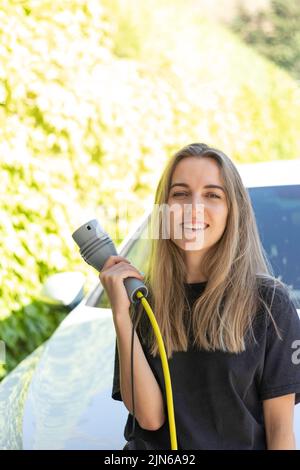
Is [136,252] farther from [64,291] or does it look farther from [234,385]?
[234,385]

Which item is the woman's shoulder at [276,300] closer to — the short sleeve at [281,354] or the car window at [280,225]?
the short sleeve at [281,354]

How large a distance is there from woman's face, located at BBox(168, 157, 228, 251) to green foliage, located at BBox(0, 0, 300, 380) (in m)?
2.67

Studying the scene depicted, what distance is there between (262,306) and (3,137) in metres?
3.30

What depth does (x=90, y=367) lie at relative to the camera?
259 centimetres

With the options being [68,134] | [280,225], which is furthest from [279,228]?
[68,134]

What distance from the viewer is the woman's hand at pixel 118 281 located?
162 cm

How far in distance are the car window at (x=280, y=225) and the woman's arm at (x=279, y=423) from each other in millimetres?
1154

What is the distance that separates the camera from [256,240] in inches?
68.5

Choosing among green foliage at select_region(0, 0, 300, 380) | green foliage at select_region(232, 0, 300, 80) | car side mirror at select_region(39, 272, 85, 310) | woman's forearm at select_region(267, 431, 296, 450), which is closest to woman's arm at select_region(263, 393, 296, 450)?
woman's forearm at select_region(267, 431, 296, 450)

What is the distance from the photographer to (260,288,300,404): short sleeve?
5.24 feet

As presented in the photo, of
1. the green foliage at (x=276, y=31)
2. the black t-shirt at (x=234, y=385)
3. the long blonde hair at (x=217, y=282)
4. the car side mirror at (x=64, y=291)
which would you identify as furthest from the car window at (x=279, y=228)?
the green foliage at (x=276, y=31)
